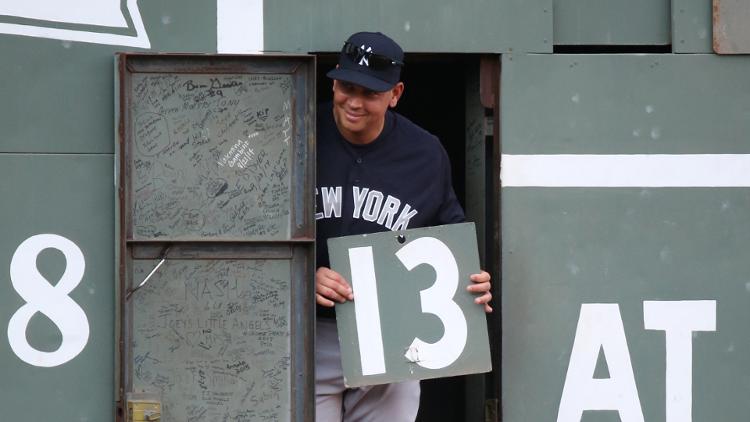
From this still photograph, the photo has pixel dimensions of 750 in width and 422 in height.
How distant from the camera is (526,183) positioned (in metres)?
5.07

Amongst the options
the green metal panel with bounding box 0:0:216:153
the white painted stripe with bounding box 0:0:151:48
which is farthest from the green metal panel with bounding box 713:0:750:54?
the green metal panel with bounding box 0:0:216:153

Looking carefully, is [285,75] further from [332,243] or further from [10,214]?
[10,214]

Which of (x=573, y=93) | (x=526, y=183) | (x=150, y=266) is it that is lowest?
(x=150, y=266)

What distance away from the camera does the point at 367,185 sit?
16.1 ft

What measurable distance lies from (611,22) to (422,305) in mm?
1387

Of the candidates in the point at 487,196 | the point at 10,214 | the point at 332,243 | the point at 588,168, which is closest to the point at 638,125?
the point at 588,168

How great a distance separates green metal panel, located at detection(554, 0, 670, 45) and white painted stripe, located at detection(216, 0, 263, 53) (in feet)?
3.90

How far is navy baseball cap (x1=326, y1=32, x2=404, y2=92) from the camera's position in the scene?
4.68m

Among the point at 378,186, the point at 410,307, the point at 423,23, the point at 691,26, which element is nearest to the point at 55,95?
the point at 378,186

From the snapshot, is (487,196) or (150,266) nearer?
(150,266)

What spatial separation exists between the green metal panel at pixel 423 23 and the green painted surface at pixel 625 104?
0.09 meters

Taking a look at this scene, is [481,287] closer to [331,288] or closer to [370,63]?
[331,288]

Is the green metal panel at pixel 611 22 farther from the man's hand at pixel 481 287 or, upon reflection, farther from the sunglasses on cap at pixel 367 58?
the man's hand at pixel 481 287

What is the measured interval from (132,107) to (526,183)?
5.09 ft
